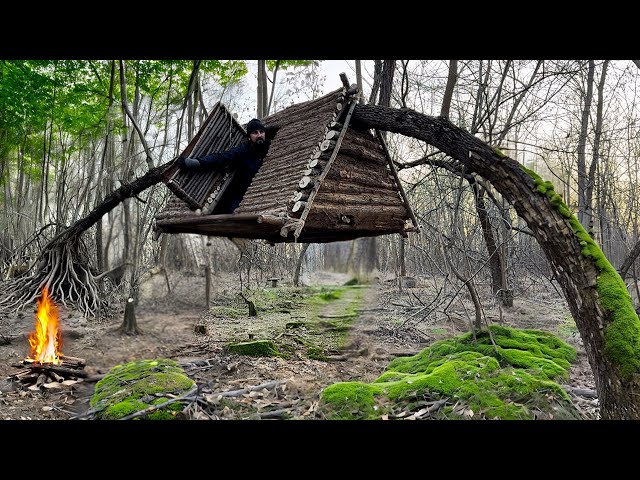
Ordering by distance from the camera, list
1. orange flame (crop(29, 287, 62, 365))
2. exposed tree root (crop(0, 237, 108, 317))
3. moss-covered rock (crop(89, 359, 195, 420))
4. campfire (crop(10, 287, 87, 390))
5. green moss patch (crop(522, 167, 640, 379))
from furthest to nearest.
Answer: exposed tree root (crop(0, 237, 108, 317)), orange flame (crop(29, 287, 62, 365)), campfire (crop(10, 287, 87, 390)), moss-covered rock (crop(89, 359, 195, 420)), green moss patch (crop(522, 167, 640, 379))

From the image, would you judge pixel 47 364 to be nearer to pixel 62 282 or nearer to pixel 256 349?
pixel 256 349

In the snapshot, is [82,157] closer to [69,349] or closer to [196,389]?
[69,349]

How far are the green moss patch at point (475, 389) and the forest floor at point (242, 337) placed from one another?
7.3 inches

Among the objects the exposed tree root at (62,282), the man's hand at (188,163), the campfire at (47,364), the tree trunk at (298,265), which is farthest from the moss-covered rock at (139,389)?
the tree trunk at (298,265)

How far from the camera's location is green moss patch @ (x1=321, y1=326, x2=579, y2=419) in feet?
11.2

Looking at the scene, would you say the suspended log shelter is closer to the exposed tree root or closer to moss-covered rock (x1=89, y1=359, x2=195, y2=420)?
moss-covered rock (x1=89, y1=359, x2=195, y2=420)

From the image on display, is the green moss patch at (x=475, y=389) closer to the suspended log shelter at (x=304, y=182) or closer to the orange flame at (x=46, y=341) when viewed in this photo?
the suspended log shelter at (x=304, y=182)

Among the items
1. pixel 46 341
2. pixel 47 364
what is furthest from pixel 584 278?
pixel 46 341

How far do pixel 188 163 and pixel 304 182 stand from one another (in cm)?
127

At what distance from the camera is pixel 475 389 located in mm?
3561

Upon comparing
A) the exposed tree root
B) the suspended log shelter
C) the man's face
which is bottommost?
the exposed tree root

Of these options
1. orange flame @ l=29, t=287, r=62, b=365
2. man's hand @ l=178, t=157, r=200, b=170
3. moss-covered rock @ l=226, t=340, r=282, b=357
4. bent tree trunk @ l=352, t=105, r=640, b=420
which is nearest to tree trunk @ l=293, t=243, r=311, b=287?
moss-covered rock @ l=226, t=340, r=282, b=357

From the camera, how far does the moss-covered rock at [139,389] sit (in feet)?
11.7

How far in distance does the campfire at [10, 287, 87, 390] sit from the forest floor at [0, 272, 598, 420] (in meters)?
0.09
